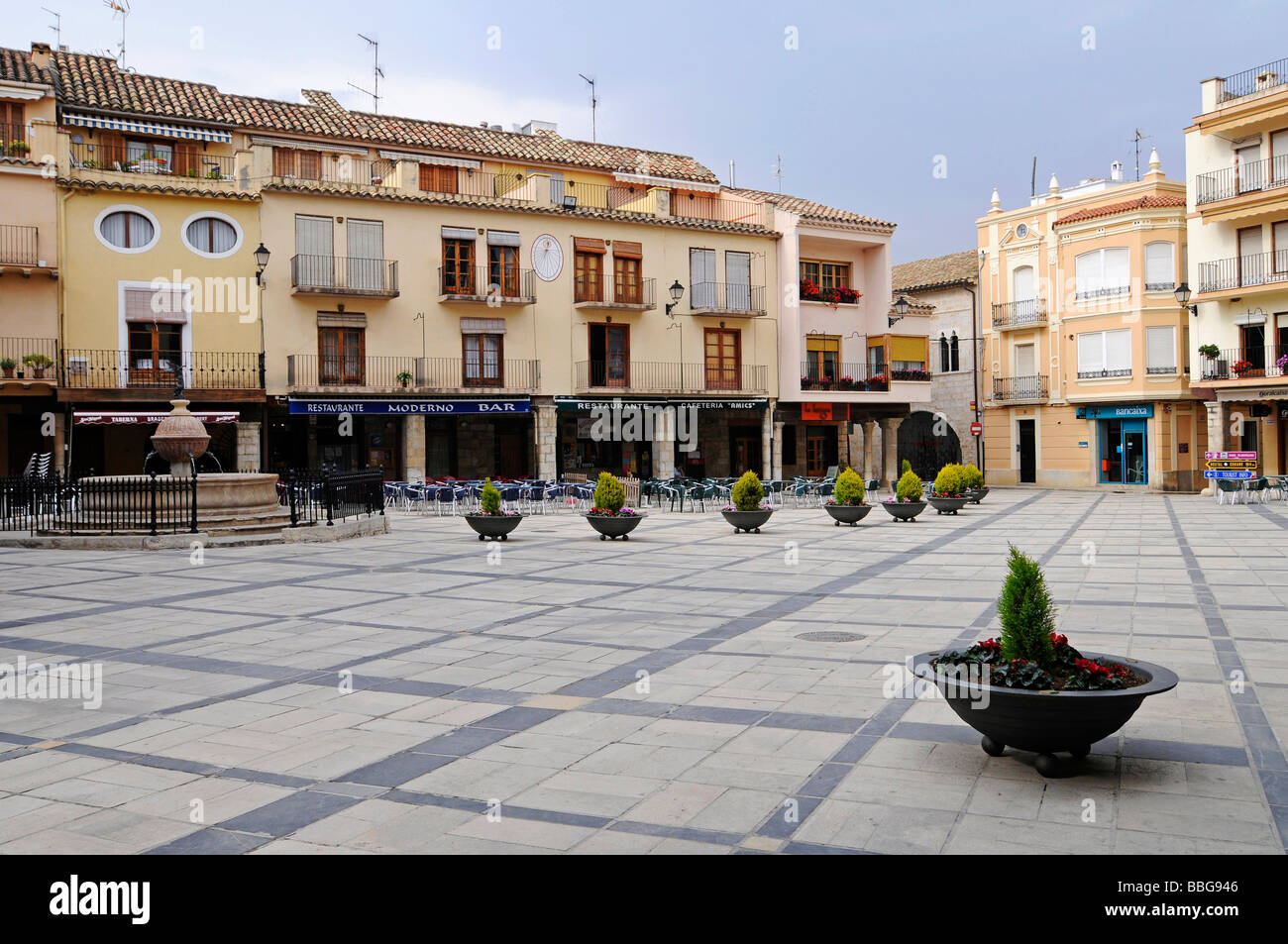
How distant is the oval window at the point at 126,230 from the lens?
25219mm

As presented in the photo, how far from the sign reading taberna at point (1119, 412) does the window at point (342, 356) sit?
85.2ft

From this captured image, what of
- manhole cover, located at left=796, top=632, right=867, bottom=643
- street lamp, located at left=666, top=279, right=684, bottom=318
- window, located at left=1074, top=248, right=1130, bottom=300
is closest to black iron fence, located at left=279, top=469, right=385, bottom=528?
manhole cover, located at left=796, top=632, right=867, bottom=643

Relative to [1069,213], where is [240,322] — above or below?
below

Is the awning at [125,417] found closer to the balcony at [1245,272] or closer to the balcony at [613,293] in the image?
the balcony at [613,293]

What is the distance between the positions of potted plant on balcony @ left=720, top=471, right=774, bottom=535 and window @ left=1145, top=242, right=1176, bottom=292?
78.8 feet

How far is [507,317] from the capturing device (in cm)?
2984

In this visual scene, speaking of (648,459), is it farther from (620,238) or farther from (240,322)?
(240,322)

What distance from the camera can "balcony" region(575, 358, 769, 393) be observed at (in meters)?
31.1

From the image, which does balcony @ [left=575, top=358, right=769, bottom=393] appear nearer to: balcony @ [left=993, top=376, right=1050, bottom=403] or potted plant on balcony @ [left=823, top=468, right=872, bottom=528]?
balcony @ [left=993, top=376, right=1050, bottom=403]
